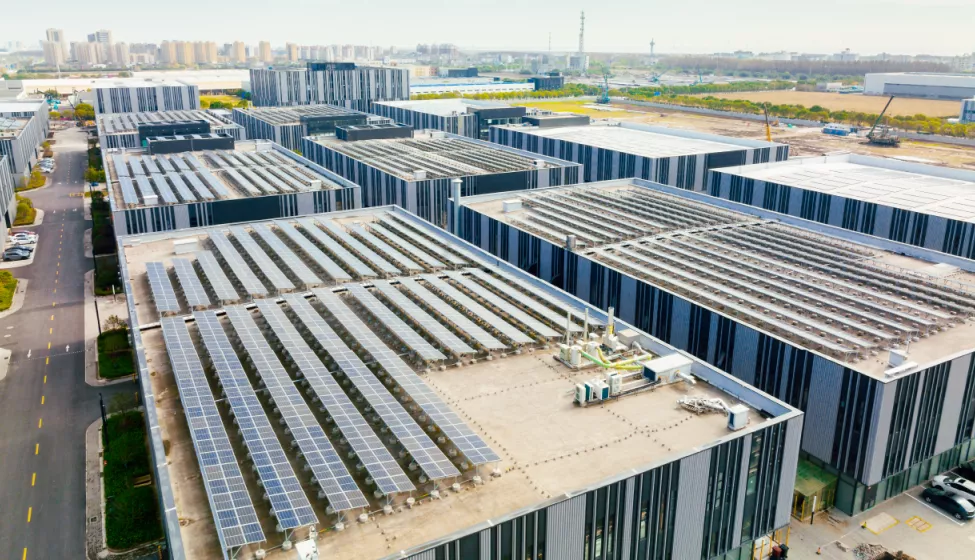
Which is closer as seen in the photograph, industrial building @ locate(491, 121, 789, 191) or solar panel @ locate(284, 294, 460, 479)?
solar panel @ locate(284, 294, 460, 479)

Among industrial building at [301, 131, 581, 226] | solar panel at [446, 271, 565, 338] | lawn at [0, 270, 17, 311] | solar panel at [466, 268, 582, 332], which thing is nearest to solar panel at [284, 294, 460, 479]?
solar panel at [446, 271, 565, 338]

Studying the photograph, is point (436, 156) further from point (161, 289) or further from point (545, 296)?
point (161, 289)

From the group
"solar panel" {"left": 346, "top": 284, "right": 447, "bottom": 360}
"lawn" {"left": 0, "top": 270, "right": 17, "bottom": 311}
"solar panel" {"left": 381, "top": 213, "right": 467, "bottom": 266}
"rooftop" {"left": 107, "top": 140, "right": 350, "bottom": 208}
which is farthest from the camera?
"lawn" {"left": 0, "top": 270, "right": 17, "bottom": 311}

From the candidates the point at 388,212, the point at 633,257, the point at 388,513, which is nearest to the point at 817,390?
the point at 633,257

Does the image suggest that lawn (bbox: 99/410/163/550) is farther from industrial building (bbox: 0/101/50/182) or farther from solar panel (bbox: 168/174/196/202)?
industrial building (bbox: 0/101/50/182)

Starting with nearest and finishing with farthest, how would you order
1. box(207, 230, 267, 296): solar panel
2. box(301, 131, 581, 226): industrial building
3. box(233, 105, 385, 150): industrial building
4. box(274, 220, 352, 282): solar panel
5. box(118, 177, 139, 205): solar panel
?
box(207, 230, 267, 296): solar panel
box(274, 220, 352, 282): solar panel
box(118, 177, 139, 205): solar panel
box(301, 131, 581, 226): industrial building
box(233, 105, 385, 150): industrial building

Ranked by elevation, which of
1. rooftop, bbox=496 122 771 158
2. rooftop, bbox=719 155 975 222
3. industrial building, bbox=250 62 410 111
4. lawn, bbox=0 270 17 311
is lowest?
lawn, bbox=0 270 17 311

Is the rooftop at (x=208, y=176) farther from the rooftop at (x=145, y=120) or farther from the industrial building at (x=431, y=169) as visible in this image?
the rooftop at (x=145, y=120)

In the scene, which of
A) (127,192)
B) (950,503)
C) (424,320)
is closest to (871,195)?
(950,503)
